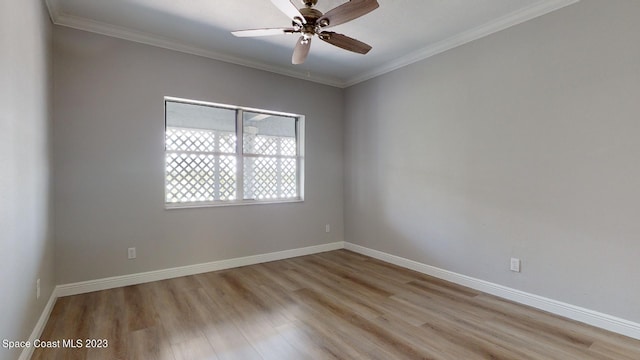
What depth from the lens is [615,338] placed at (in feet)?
7.06

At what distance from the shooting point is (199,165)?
3.65m

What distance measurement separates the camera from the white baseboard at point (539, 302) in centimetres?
222

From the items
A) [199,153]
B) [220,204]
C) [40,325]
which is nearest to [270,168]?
[220,204]

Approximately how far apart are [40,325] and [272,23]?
10.5 ft

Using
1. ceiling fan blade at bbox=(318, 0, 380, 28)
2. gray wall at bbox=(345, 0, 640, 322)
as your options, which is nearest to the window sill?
gray wall at bbox=(345, 0, 640, 322)

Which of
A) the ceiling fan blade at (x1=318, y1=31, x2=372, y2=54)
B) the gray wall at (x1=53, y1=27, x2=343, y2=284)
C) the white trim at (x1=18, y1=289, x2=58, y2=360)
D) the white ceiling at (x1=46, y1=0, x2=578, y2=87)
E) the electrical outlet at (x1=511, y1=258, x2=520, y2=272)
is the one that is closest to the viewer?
the white trim at (x1=18, y1=289, x2=58, y2=360)

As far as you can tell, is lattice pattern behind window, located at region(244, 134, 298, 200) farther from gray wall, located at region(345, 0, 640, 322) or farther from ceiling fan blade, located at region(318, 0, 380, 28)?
ceiling fan blade, located at region(318, 0, 380, 28)

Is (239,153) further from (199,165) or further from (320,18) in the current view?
(320,18)

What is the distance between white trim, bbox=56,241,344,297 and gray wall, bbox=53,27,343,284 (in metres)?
0.07

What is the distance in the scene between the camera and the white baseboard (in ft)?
7.27

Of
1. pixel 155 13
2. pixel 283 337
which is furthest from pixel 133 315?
pixel 155 13

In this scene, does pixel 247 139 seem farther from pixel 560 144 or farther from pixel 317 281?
pixel 560 144

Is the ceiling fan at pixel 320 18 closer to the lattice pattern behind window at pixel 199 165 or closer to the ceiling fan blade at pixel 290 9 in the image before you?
the ceiling fan blade at pixel 290 9

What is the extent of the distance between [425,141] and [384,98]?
94 cm
